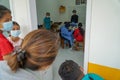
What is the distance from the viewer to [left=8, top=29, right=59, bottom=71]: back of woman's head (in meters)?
0.73

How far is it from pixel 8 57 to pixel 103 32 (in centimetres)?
130

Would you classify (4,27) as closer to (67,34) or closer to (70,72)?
(70,72)

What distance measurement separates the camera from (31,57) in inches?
29.2

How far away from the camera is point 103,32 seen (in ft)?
5.82

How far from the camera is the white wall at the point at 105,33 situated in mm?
1673

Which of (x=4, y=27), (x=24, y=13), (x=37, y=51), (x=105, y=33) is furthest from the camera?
(x=24, y=13)

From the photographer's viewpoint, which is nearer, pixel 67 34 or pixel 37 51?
pixel 37 51

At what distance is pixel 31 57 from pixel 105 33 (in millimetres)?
1244

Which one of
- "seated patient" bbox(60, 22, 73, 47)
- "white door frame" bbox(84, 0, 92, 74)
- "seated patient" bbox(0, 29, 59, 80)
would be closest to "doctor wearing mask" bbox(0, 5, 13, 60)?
"seated patient" bbox(0, 29, 59, 80)

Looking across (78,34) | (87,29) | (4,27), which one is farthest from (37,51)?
(78,34)

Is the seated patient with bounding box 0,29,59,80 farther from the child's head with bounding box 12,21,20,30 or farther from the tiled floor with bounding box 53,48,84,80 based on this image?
the tiled floor with bounding box 53,48,84,80

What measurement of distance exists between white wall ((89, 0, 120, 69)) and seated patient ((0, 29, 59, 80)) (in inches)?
43.8

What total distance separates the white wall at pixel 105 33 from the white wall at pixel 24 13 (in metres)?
0.80

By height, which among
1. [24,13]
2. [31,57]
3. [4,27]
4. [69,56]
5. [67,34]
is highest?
Answer: [24,13]
